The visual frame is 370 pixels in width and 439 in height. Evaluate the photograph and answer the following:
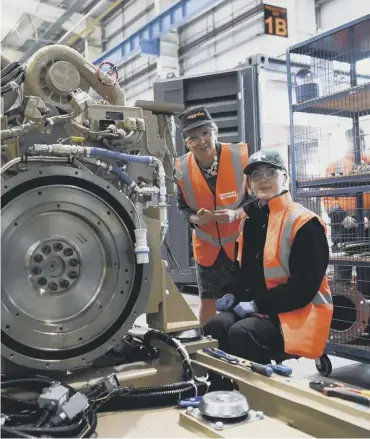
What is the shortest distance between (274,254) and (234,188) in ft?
2.44

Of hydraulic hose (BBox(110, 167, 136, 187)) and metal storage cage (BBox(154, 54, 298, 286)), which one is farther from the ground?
metal storage cage (BBox(154, 54, 298, 286))

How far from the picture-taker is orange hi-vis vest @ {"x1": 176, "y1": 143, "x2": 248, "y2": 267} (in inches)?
104

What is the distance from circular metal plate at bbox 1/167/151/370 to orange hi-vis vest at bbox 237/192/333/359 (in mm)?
713

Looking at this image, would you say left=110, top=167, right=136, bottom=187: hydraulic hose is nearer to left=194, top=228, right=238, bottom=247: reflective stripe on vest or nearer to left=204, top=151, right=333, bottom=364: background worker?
left=204, top=151, right=333, bottom=364: background worker

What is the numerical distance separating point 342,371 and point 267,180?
1.50 m

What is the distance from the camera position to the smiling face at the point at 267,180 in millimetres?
2051

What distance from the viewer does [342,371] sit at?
2928mm

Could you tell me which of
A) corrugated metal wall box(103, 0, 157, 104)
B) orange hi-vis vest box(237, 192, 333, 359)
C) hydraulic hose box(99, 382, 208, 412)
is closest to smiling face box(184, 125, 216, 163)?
orange hi-vis vest box(237, 192, 333, 359)

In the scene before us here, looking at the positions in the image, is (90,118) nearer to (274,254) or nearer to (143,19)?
(274,254)

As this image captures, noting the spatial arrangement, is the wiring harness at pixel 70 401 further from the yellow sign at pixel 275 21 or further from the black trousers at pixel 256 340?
the yellow sign at pixel 275 21

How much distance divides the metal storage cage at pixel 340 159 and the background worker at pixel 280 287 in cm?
96

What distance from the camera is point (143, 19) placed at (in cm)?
916

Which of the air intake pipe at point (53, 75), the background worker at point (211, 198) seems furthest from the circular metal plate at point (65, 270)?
the background worker at point (211, 198)

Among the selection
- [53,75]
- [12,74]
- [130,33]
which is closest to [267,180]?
[53,75]
